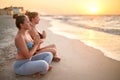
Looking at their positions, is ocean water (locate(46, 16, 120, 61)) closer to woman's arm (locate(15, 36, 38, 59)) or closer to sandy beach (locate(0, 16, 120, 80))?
sandy beach (locate(0, 16, 120, 80))

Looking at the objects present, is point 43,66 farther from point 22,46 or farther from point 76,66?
Result: point 76,66

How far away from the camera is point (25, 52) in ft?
13.8

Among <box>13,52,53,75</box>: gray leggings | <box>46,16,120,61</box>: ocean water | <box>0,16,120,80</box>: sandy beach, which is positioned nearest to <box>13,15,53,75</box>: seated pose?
<box>13,52,53,75</box>: gray leggings

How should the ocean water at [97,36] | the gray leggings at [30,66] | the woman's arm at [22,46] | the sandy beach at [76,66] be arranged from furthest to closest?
the ocean water at [97,36] < the sandy beach at [76,66] < the gray leggings at [30,66] < the woman's arm at [22,46]

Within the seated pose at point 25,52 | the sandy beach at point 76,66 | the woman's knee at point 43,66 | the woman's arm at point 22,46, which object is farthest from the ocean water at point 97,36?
the woman's arm at point 22,46

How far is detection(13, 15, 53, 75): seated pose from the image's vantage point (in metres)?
4.17

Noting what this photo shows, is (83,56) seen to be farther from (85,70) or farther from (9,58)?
(9,58)

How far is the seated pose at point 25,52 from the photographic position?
4168mm

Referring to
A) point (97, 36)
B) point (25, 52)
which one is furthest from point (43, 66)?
point (97, 36)

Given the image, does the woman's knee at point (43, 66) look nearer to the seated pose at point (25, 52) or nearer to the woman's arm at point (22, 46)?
the seated pose at point (25, 52)

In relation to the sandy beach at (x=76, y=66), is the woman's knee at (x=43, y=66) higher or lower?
higher

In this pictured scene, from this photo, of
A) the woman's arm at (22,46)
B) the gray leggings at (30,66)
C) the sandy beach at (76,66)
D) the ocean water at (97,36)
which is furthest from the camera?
the ocean water at (97,36)

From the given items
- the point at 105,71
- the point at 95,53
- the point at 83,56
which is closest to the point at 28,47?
the point at 105,71

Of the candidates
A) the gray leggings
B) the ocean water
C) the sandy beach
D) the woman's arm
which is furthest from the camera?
the ocean water
